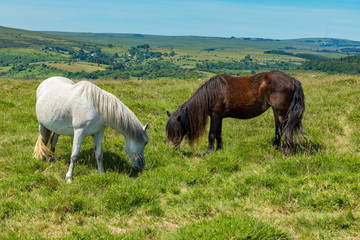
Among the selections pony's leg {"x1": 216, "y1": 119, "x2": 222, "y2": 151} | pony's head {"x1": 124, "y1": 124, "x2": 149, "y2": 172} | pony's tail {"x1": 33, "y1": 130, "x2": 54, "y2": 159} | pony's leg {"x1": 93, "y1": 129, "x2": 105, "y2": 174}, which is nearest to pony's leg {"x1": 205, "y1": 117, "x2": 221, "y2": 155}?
pony's leg {"x1": 216, "y1": 119, "x2": 222, "y2": 151}

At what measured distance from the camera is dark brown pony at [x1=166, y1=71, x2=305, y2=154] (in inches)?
288

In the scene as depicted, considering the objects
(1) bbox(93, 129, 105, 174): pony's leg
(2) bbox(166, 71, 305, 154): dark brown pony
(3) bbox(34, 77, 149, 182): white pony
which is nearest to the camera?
(3) bbox(34, 77, 149, 182): white pony

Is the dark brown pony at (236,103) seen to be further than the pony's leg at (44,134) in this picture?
Yes

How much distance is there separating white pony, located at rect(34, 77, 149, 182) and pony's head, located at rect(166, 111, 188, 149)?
1.62m

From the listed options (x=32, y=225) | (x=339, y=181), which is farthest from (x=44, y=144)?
(x=339, y=181)

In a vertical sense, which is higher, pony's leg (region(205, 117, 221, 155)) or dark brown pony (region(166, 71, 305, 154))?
dark brown pony (region(166, 71, 305, 154))

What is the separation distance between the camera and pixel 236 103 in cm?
777

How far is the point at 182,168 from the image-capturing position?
6676 millimetres

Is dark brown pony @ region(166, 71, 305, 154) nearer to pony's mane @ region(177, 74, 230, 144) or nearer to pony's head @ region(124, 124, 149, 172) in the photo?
pony's mane @ region(177, 74, 230, 144)

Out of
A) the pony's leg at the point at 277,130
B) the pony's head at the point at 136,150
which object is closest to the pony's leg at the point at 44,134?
the pony's head at the point at 136,150

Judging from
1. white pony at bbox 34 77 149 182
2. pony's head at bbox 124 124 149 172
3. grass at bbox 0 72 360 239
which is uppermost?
white pony at bbox 34 77 149 182

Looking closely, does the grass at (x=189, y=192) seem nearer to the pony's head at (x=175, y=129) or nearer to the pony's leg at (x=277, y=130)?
the pony's leg at (x=277, y=130)

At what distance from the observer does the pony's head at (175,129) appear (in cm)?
794

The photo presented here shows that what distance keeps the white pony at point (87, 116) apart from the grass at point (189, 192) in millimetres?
562
